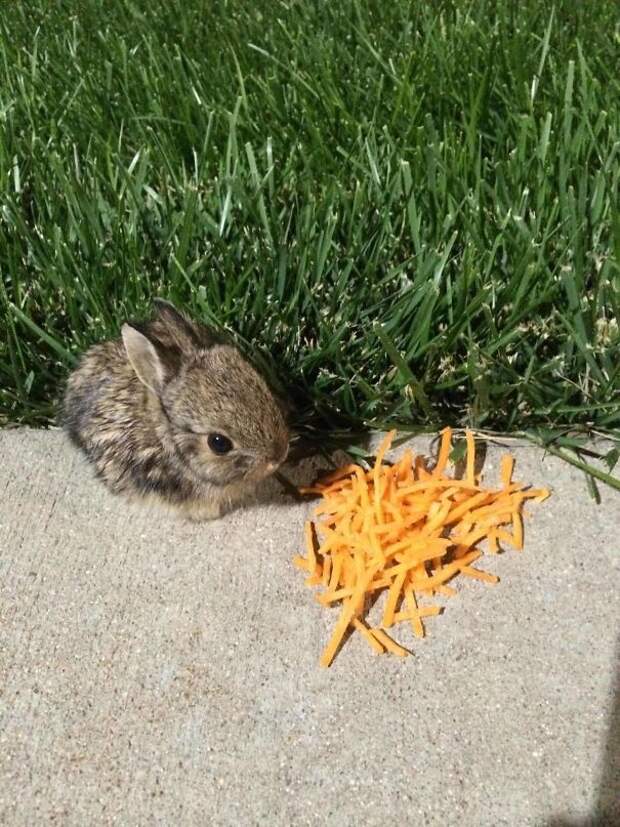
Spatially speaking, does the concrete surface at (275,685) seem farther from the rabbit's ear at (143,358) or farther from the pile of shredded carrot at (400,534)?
the rabbit's ear at (143,358)

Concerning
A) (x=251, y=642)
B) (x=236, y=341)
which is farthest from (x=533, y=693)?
(x=236, y=341)

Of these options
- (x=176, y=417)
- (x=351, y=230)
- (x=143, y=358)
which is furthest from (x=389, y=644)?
(x=351, y=230)

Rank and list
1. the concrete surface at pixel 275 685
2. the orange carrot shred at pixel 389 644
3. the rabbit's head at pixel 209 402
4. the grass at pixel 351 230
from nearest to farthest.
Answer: the concrete surface at pixel 275 685
the orange carrot shred at pixel 389 644
the rabbit's head at pixel 209 402
the grass at pixel 351 230

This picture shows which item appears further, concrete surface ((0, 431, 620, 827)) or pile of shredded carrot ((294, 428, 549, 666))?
pile of shredded carrot ((294, 428, 549, 666))

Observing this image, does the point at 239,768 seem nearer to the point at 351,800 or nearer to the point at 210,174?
the point at 351,800

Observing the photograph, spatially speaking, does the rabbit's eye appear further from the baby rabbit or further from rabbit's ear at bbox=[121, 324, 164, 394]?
rabbit's ear at bbox=[121, 324, 164, 394]

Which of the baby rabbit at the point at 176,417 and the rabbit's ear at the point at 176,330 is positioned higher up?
the rabbit's ear at the point at 176,330

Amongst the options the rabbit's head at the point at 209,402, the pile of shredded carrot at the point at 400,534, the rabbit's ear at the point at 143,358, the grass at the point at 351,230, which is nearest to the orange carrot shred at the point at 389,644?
the pile of shredded carrot at the point at 400,534

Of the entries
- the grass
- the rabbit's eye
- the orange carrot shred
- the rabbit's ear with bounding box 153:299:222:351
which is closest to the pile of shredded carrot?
the orange carrot shred

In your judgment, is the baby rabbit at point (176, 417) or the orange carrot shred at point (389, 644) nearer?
the orange carrot shred at point (389, 644)
